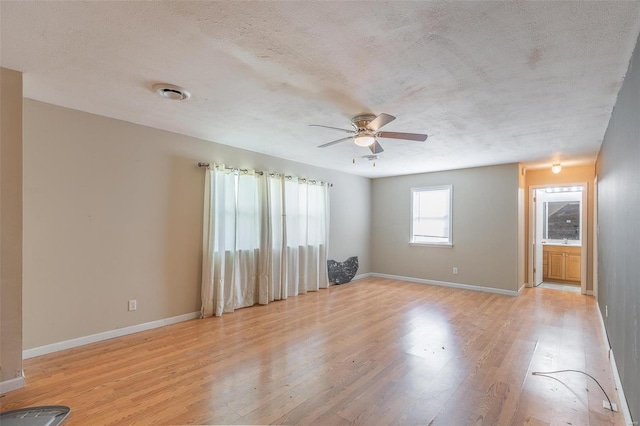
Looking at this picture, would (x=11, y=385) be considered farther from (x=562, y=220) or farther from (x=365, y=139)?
(x=562, y=220)

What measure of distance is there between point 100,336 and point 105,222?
1259mm

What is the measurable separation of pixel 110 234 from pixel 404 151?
4.11 metres

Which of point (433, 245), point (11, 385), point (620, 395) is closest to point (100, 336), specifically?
point (11, 385)

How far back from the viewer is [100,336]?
3.31 m

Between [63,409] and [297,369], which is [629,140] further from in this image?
[63,409]

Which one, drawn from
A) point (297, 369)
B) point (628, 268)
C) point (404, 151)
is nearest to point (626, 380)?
point (628, 268)

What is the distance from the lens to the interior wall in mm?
2947

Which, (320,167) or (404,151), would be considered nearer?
(404,151)

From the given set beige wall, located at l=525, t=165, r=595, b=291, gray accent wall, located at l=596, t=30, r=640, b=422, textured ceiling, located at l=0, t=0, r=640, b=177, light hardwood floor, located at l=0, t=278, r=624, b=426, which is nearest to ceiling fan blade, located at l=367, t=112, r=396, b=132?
textured ceiling, located at l=0, t=0, r=640, b=177

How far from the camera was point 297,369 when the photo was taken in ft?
8.80

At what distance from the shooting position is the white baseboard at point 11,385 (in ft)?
7.54

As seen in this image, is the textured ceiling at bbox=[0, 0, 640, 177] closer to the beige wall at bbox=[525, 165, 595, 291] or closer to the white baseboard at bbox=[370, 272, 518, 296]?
the beige wall at bbox=[525, 165, 595, 291]

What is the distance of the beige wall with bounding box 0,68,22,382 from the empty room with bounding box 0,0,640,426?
0.05ft

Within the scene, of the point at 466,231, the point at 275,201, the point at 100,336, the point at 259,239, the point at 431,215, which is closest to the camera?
the point at 100,336
